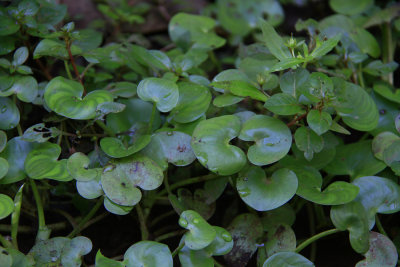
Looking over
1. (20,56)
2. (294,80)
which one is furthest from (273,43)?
(20,56)

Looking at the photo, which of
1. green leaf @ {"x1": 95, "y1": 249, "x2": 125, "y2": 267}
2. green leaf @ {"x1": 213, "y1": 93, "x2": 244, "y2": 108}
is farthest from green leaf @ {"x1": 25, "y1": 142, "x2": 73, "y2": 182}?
green leaf @ {"x1": 213, "y1": 93, "x2": 244, "y2": 108}

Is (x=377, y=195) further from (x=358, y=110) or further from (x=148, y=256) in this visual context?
(x=148, y=256)

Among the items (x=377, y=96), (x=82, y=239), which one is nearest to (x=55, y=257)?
(x=82, y=239)

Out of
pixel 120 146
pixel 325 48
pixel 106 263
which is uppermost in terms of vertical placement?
pixel 325 48

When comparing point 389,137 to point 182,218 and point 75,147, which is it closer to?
point 182,218

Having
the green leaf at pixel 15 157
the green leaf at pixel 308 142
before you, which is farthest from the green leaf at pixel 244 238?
the green leaf at pixel 15 157

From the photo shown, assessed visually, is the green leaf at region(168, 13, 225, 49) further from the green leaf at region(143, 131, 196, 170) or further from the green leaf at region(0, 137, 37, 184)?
the green leaf at region(0, 137, 37, 184)
